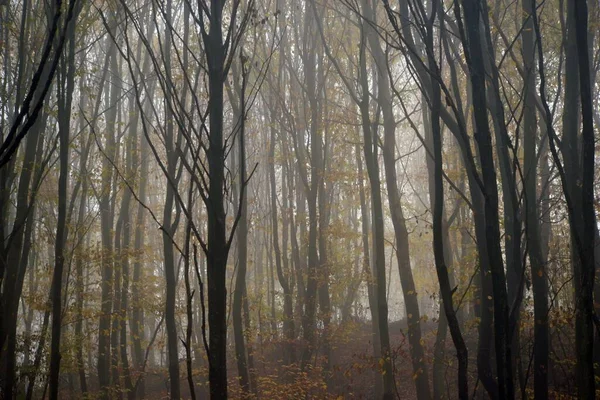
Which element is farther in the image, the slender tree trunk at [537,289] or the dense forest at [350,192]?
the slender tree trunk at [537,289]

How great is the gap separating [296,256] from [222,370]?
1142 centimetres

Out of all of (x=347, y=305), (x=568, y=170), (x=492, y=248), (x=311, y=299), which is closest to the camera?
(x=492, y=248)

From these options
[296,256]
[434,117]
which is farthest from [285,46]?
[434,117]

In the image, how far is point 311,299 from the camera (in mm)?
11406

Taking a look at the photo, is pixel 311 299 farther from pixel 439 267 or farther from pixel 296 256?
pixel 439 267

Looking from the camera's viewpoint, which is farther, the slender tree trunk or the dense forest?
the slender tree trunk

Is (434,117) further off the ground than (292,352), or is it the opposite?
(434,117)

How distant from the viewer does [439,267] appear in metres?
2.45

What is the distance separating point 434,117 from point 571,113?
4.33 m

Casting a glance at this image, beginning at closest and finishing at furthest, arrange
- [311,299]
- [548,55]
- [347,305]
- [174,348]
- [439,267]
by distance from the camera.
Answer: [439,267]
[174,348]
[311,299]
[548,55]
[347,305]

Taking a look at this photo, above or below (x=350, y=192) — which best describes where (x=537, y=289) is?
below

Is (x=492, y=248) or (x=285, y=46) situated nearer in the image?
(x=492, y=248)

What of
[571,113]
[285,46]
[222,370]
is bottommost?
[222,370]

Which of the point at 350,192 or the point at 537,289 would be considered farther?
the point at 350,192
